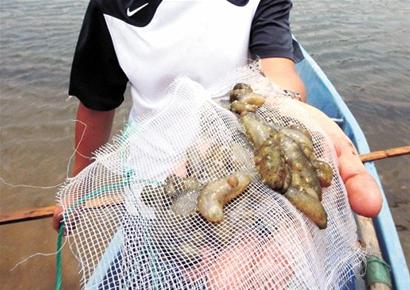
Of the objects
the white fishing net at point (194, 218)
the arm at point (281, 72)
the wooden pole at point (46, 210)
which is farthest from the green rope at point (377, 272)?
the wooden pole at point (46, 210)

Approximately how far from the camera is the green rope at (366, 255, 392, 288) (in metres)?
2.71

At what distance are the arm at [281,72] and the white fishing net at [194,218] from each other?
0.25 meters

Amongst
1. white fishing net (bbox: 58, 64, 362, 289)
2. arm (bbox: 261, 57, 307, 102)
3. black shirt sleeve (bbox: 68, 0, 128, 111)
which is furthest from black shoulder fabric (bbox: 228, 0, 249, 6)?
black shirt sleeve (bbox: 68, 0, 128, 111)

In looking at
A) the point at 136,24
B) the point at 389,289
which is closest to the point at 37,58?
the point at 136,24

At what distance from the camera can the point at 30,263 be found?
5.13 metres

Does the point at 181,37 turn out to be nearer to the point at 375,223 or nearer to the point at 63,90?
the point at 375,223

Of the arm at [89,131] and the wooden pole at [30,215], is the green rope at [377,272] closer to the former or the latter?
the wooden pole at [30,215]

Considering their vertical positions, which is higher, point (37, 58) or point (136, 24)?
point (136, 24)

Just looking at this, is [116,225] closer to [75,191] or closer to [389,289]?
[75,191]

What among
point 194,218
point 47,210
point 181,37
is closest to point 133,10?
point 181,37

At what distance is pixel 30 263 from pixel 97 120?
279cm

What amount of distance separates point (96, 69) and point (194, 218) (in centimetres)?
172

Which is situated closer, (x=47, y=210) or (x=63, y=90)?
(x=47, y=210)

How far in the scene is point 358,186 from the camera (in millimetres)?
2229
